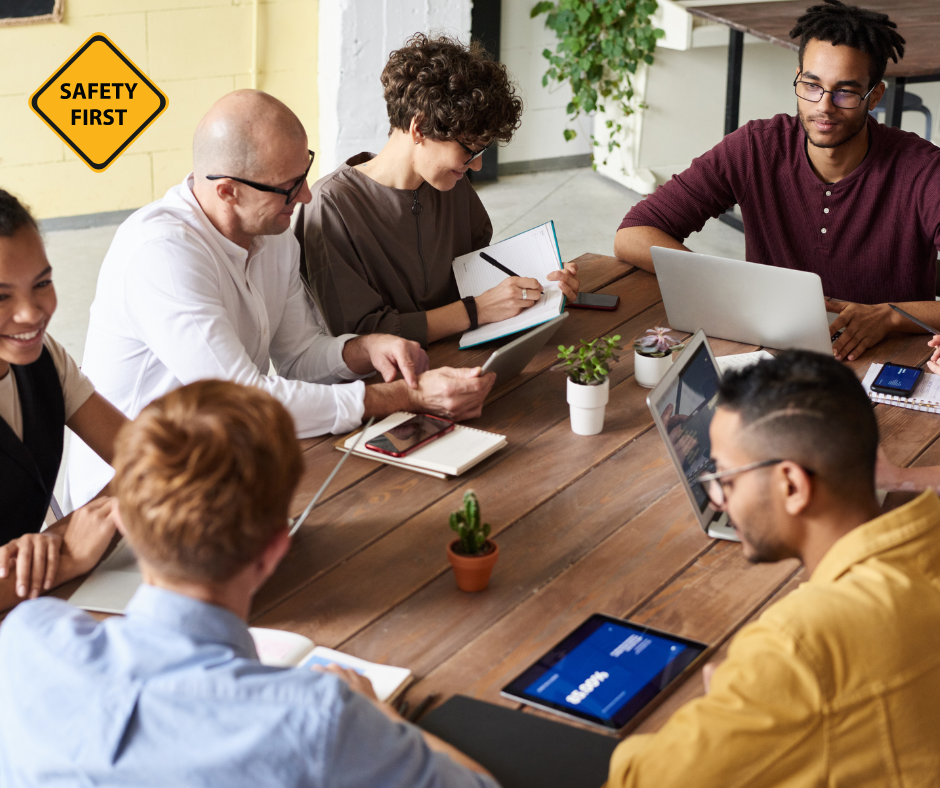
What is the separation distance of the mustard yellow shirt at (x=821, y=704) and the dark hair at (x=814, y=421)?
0.43 feet

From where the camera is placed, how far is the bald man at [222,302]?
191 cm

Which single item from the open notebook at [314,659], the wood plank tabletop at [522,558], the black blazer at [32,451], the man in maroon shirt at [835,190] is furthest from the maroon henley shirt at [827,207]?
the open notebook at [314,659]

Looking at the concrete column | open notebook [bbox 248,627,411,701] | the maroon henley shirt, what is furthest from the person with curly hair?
the concrete column

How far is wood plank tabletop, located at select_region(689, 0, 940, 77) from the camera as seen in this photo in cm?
386

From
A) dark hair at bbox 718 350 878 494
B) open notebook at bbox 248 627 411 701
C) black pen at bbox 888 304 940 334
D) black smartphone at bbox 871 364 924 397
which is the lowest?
open notebook at bbox 248 627 411 701

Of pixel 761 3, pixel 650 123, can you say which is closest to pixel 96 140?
pixel 650 123

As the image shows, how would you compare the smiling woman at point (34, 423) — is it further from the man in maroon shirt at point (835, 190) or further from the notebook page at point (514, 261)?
the man in maroon shirt at point (835, 190)

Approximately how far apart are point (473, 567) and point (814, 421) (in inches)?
20.9

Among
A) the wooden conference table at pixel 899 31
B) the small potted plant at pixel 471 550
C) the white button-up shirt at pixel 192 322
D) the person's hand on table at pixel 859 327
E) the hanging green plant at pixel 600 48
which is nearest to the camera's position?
the small potted plant at pixel 471 550

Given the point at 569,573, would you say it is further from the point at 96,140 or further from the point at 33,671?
the point at 96,140

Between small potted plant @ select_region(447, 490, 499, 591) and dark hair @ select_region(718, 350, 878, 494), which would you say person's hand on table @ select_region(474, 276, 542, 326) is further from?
dark hair @ select_region(718, 350, 878, 494)

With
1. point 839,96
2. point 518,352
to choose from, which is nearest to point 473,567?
point 518,352

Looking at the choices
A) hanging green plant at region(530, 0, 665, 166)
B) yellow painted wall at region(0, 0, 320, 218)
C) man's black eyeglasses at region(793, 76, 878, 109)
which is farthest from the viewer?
hanging green plant at region(530, 0, 665, 166)

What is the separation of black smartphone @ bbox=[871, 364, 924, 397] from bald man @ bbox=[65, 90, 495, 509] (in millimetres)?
812
